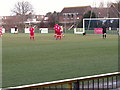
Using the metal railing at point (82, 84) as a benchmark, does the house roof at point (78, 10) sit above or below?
above

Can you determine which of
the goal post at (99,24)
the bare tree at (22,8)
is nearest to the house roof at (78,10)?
the bare tree at (22,8)

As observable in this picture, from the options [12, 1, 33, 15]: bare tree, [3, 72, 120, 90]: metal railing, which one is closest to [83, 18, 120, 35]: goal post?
[12, 1, 33, 15]: bare tree

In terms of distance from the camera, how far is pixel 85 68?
11688mm

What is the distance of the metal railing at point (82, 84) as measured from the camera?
16.6 ft

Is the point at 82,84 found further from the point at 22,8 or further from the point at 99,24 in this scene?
the point at 22,8

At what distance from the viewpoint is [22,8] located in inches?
2478

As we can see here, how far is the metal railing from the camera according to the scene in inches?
200

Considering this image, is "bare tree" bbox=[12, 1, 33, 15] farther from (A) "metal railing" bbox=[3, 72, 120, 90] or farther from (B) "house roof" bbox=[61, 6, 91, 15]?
(A) "metal railing" bbox=[3, 72, 120, 90]

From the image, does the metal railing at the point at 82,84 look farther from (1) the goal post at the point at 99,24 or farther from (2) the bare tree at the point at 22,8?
(2) the bare tree at the point at 22,8

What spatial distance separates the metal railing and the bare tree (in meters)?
54.9

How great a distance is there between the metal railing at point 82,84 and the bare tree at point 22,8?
54876mm

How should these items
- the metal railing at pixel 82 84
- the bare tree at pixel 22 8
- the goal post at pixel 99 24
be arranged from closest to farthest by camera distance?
the metal railing at pixel 82 84 < the goal post at pixel 99 24 < the bare tree at pixel 22 8

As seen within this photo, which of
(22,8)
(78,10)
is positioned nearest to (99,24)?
(22,8)

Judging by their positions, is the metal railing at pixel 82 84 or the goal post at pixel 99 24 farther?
the goal post at pixel 99 24
